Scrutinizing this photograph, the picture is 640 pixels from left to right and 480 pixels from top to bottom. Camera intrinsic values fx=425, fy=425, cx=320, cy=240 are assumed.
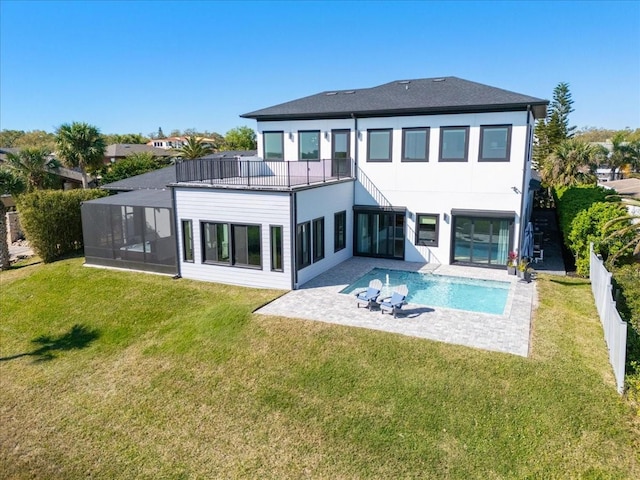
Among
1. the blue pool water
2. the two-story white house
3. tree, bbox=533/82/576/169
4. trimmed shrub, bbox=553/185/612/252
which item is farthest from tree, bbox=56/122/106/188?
tree, bbox=533/82/576/169

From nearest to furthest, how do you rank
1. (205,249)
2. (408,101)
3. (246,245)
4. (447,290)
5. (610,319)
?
1. (610,319)
2. (447,290)
3. (246,245)
4. (205,249)
5. (408,101)

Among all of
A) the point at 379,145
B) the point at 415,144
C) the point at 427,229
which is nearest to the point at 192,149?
the point at 379,145

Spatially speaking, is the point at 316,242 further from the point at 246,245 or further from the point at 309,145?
the point at 309,145

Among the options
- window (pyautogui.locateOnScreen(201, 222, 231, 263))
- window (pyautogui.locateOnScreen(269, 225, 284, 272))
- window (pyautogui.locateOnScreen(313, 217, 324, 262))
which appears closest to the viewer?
window (pyautogui.locateOnScreen(269, 225, 284, 272))

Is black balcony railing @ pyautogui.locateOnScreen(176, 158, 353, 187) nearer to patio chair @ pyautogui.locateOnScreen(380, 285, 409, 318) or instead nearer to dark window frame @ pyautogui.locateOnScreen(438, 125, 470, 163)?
dark window frame @ pyautogui.locateOnScreen(438, 125, 470, 163)

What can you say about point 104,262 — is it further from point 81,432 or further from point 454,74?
point 454,74

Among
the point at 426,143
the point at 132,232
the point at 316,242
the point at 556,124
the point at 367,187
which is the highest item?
the point at 556,124
